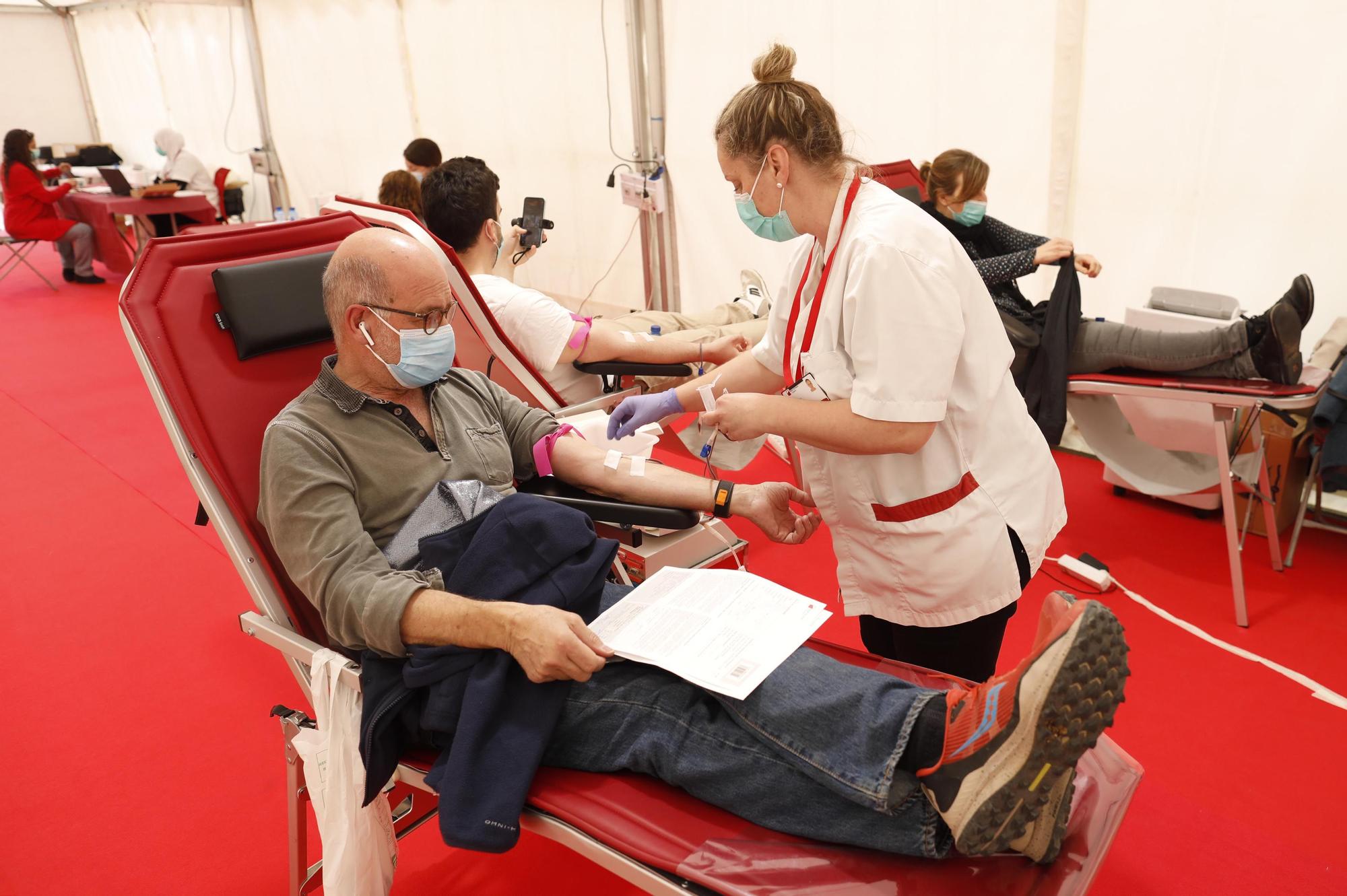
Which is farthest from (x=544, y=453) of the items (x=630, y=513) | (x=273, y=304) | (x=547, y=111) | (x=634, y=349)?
(x=547, y=111)

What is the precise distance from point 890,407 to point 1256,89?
98.1 inches

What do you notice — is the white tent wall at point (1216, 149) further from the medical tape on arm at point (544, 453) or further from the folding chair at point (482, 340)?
the medical tape on arm at point (544, 453)

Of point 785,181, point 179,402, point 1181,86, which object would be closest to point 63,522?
point 179,402

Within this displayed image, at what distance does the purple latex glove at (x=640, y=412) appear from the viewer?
5.90ft

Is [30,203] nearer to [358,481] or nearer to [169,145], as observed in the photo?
[169,145]

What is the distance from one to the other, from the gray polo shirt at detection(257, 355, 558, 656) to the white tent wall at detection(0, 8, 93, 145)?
12.9 metres

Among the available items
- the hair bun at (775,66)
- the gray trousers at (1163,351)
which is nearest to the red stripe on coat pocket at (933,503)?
the hair bun at (775,66)

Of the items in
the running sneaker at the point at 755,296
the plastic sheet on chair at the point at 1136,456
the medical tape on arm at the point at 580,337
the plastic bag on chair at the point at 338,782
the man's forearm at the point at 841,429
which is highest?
the man's forearm at the point at 841,429

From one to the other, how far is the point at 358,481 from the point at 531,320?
3.89ft

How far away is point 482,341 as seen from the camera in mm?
2479

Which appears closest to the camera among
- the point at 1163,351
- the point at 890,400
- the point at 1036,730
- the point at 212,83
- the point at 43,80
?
the point at 1036,730

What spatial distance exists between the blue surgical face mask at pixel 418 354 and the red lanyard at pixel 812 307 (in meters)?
0.59

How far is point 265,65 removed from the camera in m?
7.97

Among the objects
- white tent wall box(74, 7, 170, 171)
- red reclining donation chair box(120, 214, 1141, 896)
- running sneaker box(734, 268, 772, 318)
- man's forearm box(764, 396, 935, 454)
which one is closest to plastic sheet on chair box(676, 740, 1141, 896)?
red reclining donation chair box(120, 214, 1141, 896)
